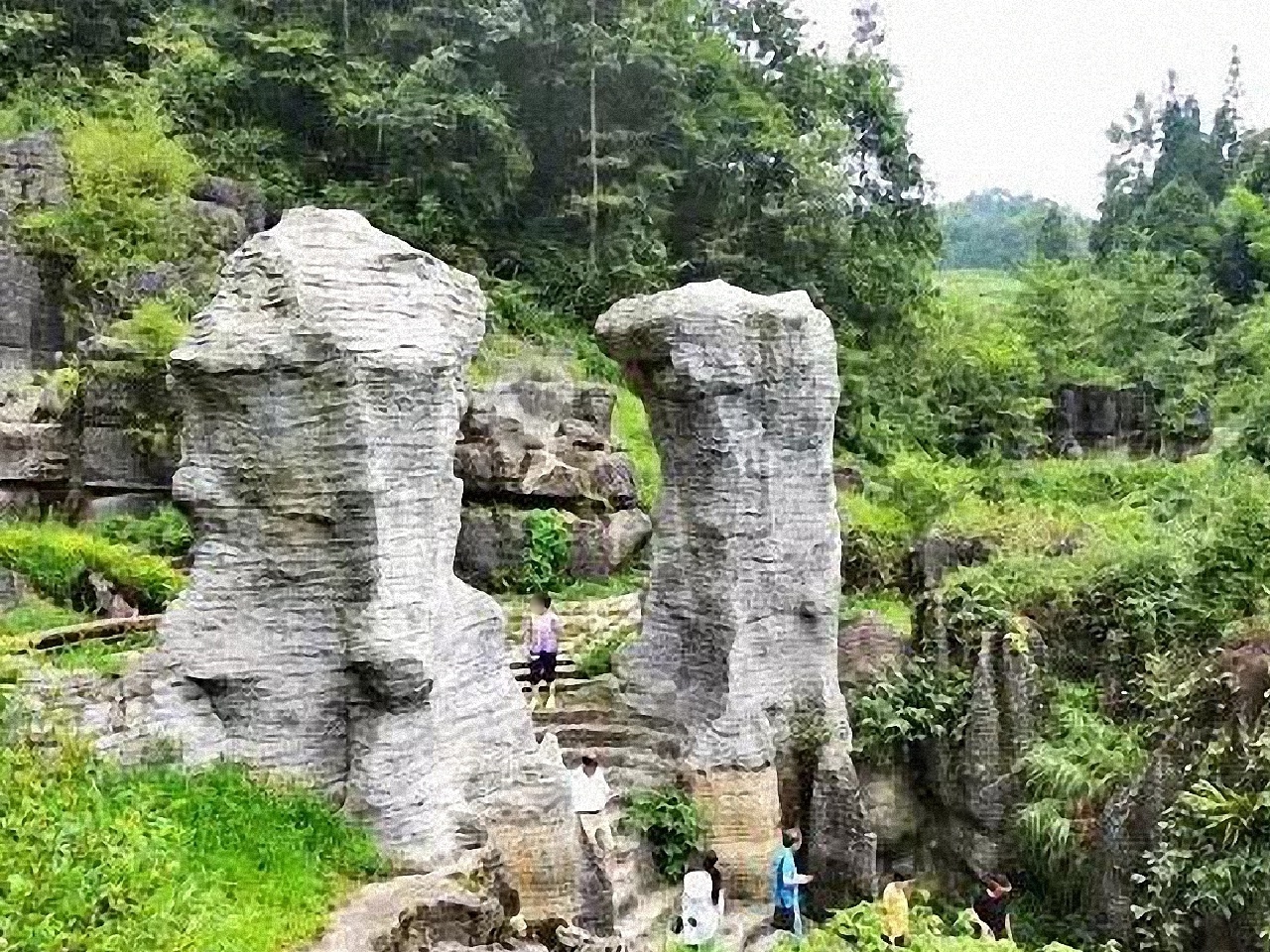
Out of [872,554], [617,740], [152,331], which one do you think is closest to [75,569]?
[152,331]

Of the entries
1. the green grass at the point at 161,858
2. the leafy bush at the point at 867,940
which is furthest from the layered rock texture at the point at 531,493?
the leafy bush at the point at 867,940

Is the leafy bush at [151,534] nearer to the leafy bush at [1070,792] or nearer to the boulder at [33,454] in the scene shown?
the boulder at [33,454]

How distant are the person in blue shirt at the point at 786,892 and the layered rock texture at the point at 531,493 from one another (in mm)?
6643

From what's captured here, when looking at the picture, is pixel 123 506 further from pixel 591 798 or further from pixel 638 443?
pixel 591 798

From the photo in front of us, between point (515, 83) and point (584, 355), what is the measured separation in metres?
5.51

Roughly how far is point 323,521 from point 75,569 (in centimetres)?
697

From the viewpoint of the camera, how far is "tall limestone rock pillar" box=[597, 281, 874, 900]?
1223 centimetres

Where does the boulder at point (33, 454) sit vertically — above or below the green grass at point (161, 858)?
above

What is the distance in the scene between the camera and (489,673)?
10.4 m

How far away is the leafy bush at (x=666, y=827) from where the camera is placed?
11.8 m

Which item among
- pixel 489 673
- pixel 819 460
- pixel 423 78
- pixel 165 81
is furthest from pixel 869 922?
pixel 165 81

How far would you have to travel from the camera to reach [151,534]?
17469mm

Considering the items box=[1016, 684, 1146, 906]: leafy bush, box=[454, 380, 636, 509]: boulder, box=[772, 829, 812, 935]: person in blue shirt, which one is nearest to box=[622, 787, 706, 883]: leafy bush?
box=[772, 829, 812, 935]: person in blue shirt

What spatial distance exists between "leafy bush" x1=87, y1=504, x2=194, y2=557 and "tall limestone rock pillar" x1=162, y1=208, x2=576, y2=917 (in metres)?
8.23
